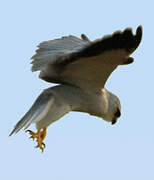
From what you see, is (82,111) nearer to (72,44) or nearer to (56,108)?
(56,108)

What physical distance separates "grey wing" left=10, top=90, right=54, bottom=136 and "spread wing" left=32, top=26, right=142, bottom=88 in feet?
0.80

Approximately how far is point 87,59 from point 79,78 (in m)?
0.63

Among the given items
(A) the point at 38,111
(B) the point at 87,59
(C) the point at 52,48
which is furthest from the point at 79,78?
(C) the point at 52,48

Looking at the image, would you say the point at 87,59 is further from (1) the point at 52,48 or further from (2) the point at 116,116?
(2) the point at 116,116

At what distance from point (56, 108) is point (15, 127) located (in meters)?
0.60

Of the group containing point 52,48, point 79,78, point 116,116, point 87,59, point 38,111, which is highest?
point 52,48

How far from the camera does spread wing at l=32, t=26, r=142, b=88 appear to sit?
6695 millimetres

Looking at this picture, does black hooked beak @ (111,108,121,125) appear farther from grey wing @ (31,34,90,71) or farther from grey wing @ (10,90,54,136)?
grey wing @ (10,90,54,136)

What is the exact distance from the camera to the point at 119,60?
7.39 m

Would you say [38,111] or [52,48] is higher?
[52,48]

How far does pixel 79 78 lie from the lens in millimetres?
7730

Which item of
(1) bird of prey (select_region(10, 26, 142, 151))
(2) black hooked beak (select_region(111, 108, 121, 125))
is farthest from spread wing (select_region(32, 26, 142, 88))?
(2) black hooked beak (select_region(111, 108, 121, 125))

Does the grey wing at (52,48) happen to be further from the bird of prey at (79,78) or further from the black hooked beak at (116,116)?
the black hooked beak at (116,116)

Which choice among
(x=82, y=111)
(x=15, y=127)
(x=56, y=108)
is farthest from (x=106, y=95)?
(x=15, y=127)
